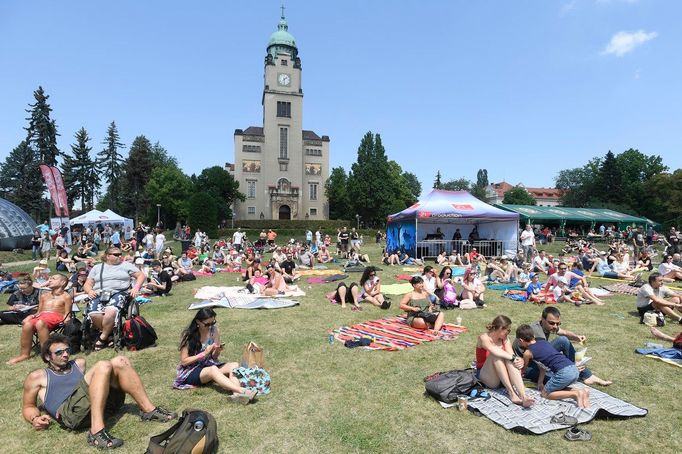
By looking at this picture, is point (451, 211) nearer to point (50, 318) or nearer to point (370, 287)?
point (370, 287)

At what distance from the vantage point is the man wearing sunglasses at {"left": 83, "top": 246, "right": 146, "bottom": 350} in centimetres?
578

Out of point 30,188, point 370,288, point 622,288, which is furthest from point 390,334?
point 30,188

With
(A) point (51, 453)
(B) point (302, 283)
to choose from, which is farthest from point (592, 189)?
(A) point (51, 453)

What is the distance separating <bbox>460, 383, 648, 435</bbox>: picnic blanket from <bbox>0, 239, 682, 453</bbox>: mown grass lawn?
8 centimetres

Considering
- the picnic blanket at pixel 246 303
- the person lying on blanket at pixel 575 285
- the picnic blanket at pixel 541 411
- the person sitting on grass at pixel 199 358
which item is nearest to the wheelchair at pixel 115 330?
the person sitting on grass at pixel 199 358

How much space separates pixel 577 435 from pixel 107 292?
19.9 ft

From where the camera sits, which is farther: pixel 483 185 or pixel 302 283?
pixel 483 185

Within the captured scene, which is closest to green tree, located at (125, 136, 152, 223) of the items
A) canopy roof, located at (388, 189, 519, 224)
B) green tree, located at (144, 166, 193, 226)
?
green tree, located at (144, 166, 193, 226)

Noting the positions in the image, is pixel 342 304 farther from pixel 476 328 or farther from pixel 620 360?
pixel 620 360

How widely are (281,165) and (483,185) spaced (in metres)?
83.1

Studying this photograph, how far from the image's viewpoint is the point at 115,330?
580cm

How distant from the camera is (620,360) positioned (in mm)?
5523

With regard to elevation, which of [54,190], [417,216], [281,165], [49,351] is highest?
[281,165]

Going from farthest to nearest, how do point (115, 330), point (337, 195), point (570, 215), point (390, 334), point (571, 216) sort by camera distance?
point (337, 195) < point (570, 215) < point (571, 216) < point (390, 334) < point (115, 330)
